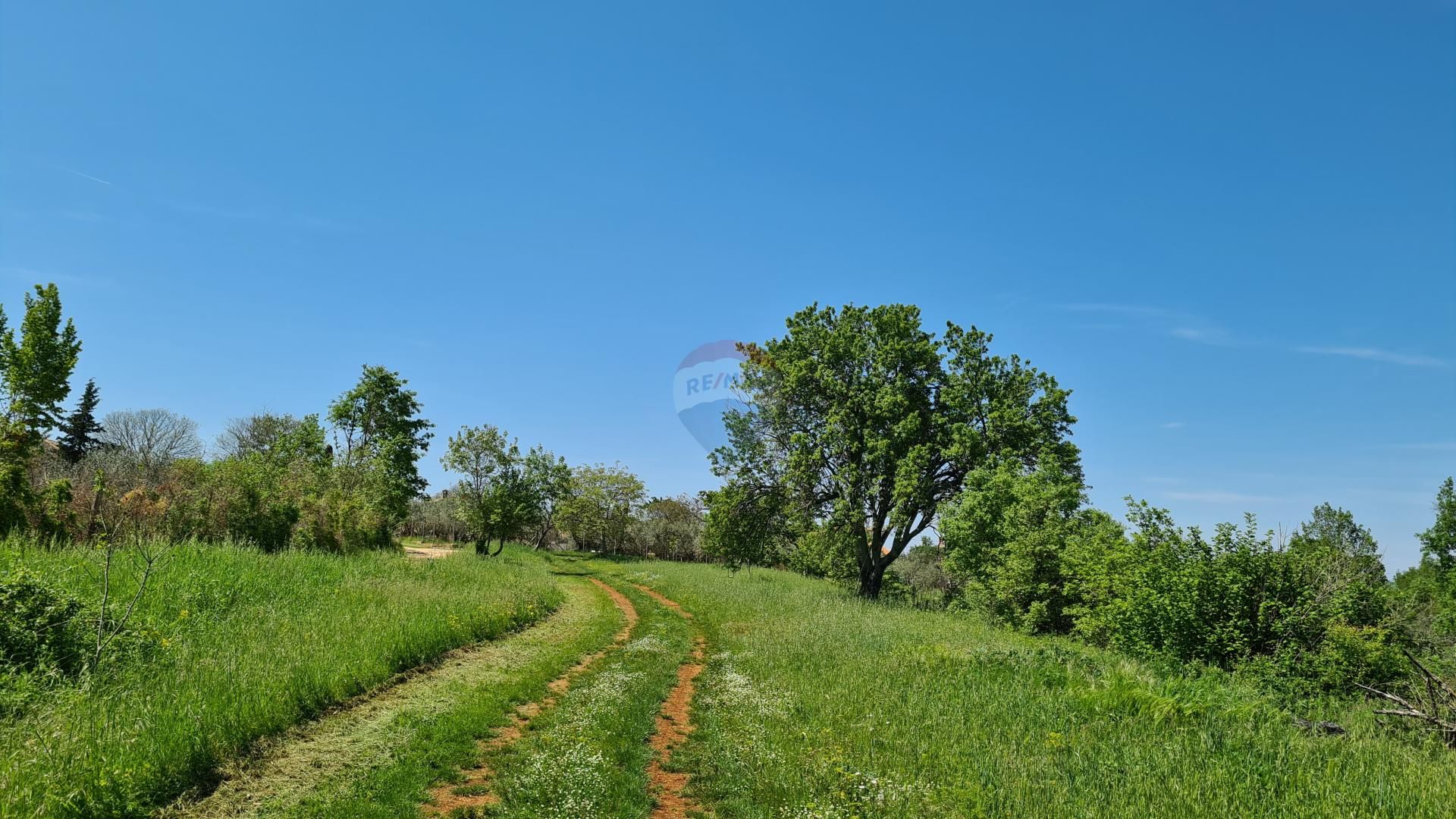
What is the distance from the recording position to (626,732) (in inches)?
360

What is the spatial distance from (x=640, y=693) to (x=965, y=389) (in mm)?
21831

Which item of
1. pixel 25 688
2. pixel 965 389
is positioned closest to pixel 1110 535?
pixel 965 389

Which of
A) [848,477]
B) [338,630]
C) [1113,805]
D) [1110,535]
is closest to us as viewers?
[1113,805]

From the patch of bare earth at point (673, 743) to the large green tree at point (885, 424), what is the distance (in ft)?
49.0

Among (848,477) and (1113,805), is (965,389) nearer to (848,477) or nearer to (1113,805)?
(848,477)

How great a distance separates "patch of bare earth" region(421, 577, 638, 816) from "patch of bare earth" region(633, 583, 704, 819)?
190 cm

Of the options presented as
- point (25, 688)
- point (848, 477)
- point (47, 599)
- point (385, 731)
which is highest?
point (848, 477)

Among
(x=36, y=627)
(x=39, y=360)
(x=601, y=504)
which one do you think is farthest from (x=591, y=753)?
(x=601, y=504)

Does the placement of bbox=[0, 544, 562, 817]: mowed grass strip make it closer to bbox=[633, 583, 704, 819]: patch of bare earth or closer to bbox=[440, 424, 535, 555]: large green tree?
bbox=[633, 583, 704, 819]: patch of bare earth

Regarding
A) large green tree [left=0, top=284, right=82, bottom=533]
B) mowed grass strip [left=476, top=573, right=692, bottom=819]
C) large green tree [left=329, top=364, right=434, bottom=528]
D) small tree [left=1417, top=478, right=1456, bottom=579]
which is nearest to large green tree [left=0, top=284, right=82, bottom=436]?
large green tree [left=0, top=284, right=82, bottom=533]

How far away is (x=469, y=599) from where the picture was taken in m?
17.3

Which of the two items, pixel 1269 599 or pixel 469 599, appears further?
pixel 469 599

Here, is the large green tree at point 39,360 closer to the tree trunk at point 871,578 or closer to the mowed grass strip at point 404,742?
the mowed grass strip at point 404,742

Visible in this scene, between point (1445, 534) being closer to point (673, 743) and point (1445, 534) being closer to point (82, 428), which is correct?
point (673, 743)
